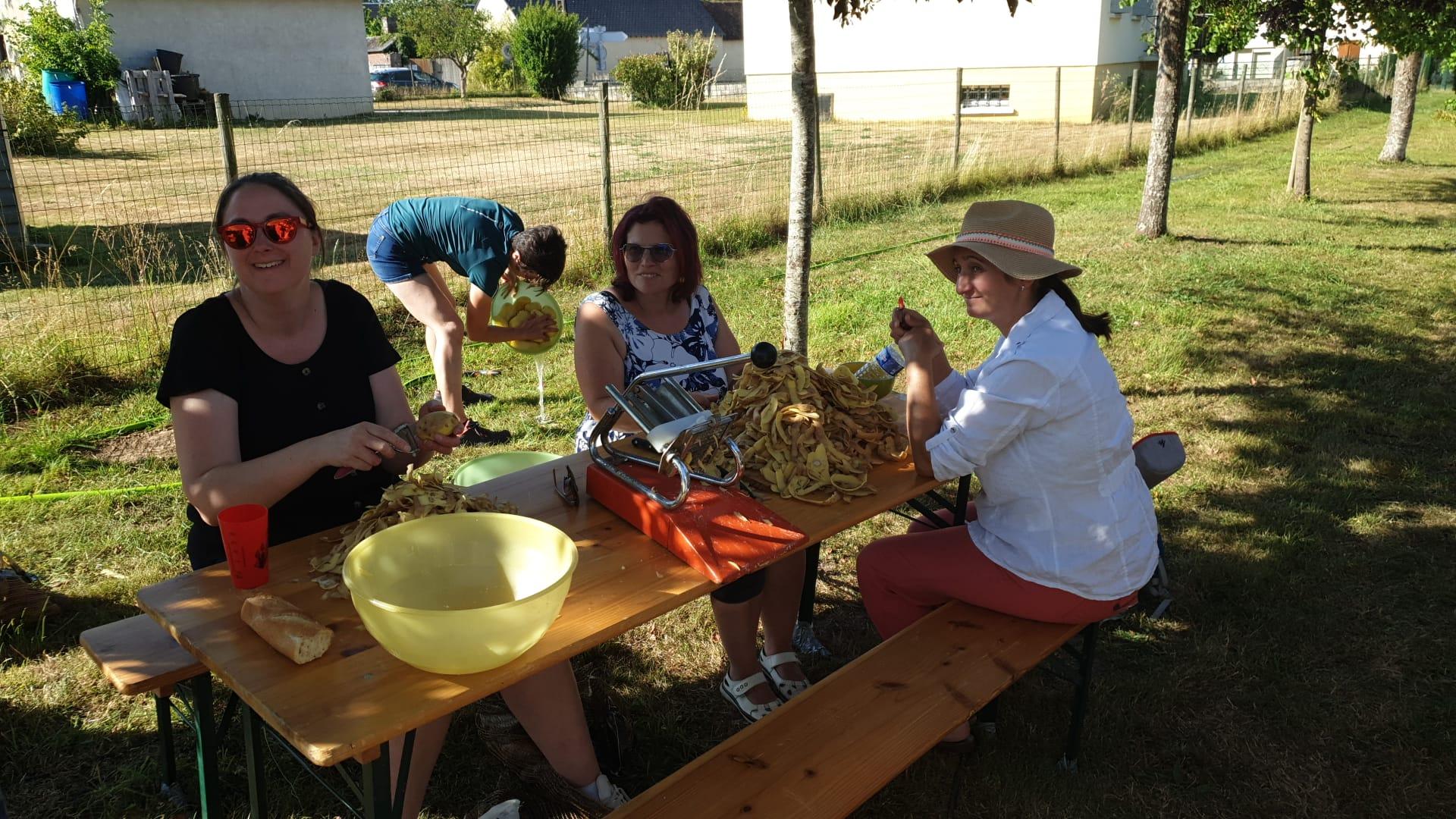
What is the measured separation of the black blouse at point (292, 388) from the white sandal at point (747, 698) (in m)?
1.23

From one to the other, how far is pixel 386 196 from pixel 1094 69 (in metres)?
17.0

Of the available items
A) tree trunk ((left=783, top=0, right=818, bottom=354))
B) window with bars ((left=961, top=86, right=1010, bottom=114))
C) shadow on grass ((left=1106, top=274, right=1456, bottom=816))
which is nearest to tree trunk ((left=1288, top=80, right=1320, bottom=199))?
shadow on grass ((left=1106, top=274, right=1456, bottom=816))

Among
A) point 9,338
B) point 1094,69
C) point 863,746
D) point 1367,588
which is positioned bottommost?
point 1367,588

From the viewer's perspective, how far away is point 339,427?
2.58 m

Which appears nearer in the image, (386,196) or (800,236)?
(800,236)

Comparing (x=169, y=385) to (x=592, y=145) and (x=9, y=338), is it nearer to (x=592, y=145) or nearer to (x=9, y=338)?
(x=9, y=338)

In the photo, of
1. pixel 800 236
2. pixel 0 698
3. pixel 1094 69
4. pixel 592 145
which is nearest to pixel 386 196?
pixel 592 145

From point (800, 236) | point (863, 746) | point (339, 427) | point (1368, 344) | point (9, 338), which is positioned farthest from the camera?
point (1368, 344)

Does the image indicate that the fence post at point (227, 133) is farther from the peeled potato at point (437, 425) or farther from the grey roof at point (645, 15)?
the grey roof at point (645, 15)

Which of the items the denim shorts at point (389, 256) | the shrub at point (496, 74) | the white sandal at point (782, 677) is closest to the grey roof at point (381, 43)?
the shrub at point (496, 74)

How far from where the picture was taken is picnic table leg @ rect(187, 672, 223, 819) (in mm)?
2219

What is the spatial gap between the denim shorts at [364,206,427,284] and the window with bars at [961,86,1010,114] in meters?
21.4

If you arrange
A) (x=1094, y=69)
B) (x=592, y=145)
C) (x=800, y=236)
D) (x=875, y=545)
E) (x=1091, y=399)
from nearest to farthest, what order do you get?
(x=1091, y=399), (x=875, y=545), (x=800, y=236), (x=592, y=145), (x=1094, y=69)

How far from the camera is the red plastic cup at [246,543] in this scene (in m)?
1.91
